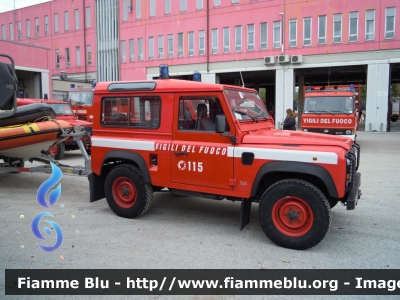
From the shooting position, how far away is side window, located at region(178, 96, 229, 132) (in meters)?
5.14

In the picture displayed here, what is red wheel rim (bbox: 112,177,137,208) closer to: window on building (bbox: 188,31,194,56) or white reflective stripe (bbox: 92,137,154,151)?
white reflective stripe (bbox: 92,137,154,151)

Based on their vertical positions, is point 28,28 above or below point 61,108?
above

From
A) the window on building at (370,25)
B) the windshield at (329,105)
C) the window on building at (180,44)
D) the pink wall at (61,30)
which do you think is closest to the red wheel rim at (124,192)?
the windshield at (329,105)

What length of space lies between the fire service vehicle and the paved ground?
0.33m

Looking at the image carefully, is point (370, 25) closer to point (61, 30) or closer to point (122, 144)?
point (122, 144)

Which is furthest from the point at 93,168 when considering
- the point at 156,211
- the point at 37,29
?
the point at 37,29

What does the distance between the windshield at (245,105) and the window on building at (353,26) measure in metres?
24.1

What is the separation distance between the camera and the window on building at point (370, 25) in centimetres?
2592

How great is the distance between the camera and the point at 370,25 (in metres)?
26.1

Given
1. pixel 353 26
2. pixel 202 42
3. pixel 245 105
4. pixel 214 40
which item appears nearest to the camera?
pixel 245 105

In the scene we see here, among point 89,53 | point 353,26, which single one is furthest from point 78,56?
point 353,26

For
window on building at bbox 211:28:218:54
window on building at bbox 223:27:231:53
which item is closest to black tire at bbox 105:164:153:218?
window on building at bbox 223:27:231:53

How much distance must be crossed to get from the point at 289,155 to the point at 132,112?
8.61 ft

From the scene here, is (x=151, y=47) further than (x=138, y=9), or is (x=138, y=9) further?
(x=138, y=9)
